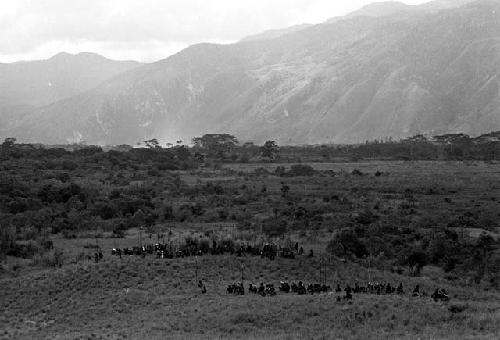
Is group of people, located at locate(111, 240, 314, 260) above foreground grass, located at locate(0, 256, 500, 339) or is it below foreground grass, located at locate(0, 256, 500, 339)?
Result: above

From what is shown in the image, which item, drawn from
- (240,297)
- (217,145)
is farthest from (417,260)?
(217,145)

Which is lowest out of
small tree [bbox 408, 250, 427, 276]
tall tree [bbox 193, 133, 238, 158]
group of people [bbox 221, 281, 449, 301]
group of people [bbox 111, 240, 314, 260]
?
small tree [bbox 408, 250, 427, 276]

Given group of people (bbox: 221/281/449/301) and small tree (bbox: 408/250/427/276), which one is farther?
small tree (bbox: 408/250/427/276)

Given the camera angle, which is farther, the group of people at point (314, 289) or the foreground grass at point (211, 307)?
the group of people at point (314, 289)

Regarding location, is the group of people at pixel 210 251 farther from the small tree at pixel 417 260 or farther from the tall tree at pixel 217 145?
the tall tree at pixel 217 145

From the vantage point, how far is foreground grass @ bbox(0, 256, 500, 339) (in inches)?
932

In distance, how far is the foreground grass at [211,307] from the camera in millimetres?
23672

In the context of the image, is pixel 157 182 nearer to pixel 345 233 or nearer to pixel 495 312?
pixel 345 233

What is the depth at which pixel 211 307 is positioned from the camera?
88.0ft

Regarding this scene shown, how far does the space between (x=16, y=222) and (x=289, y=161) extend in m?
85.6

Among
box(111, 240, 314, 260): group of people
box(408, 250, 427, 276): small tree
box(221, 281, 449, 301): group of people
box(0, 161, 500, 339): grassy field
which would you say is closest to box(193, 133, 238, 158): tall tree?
box(0, 161, 500, 339): grassy field

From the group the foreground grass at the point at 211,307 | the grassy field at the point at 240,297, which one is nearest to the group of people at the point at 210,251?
the grassy field at the point at 240,297

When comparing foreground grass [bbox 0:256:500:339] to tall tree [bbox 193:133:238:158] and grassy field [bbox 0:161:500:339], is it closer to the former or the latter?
grassy field [bbox 0:161:500:339]

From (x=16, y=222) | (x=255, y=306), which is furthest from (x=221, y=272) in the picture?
(x=16, y=222)
